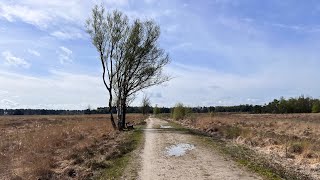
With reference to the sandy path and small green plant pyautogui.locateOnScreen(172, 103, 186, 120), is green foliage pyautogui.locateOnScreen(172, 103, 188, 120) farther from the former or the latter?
the sandy path

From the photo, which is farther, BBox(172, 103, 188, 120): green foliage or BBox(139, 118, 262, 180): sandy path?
BBox(172, 103, 188, 120): green foliage

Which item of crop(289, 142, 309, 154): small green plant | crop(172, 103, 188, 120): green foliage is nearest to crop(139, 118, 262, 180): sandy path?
crop(289, 142, 309, 154): small green plant

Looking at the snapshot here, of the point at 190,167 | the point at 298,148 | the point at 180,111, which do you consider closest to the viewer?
the point at 190,167

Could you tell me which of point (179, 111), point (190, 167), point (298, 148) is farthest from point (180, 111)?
point (190, 167)

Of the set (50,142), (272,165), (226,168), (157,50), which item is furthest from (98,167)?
(157,50)

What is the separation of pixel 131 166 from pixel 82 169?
189 centimetres

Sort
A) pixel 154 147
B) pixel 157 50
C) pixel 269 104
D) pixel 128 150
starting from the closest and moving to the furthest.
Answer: pixel 128 150 < pixel 154 147 < pixel 157 50 < pixel 269 104

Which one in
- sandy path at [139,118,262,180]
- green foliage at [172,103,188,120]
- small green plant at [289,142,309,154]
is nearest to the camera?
sandy path at [139,118,262,180]

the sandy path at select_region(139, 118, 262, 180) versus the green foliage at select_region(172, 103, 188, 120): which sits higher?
the green foliage at select_region(172, 103, 188, 120)

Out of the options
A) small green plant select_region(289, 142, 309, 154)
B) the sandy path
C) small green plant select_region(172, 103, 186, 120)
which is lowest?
the sandy path

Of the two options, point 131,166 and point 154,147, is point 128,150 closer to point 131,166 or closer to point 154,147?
point 154,147

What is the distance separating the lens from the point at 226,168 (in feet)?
48.4

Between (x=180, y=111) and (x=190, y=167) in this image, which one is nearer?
(x=190, y=167)

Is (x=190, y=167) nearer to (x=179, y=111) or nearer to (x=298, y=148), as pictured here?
(x=298, y=148)
